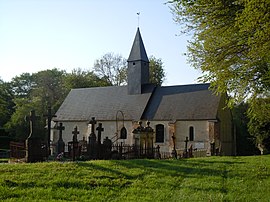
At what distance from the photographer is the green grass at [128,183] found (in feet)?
24.0

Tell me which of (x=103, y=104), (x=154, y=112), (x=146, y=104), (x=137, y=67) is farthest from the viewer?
(x=103, y=104)

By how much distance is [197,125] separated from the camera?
30.8m

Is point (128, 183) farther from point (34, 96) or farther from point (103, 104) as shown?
point (34, 96)

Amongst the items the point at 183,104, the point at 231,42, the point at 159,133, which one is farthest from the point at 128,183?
the point at 183,104

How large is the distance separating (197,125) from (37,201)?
2537 centimetres

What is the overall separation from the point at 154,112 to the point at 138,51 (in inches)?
302

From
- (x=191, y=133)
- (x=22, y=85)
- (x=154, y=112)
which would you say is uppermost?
(x=22, y=85)

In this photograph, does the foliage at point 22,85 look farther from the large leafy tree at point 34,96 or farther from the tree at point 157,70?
the tree at point 157,70

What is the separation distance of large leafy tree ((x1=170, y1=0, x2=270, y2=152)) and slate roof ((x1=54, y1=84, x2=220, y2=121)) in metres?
16.8

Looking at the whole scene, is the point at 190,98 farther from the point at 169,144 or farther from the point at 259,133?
the point at 259,133

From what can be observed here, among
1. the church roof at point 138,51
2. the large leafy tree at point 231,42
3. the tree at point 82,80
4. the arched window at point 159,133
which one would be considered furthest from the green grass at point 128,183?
the tree at point 82,80

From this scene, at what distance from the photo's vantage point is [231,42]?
1155cm

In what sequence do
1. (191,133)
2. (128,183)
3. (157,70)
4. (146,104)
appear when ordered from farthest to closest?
(157,70) < (146,104) < (191,133) < (128,183)

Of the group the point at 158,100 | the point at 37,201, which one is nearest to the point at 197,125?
the point at 158,100
